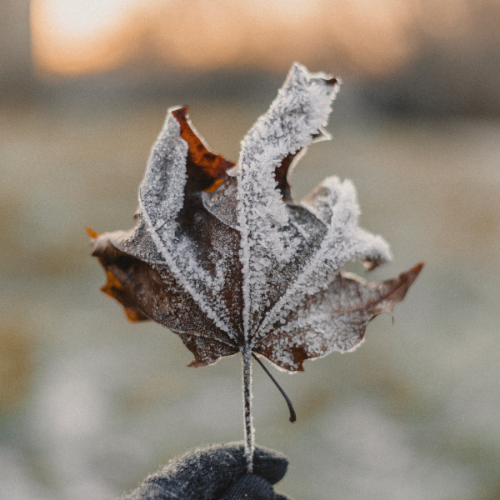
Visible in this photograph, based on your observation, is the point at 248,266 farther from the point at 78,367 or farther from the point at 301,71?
the point at 78,367

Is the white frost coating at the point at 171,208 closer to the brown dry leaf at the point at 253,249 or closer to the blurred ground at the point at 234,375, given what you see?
the brown dry leaf at the point at 253,249

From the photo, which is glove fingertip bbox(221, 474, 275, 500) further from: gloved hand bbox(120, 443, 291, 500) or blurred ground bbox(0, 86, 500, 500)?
blurred ground bbox(0, 86, 500, 500)

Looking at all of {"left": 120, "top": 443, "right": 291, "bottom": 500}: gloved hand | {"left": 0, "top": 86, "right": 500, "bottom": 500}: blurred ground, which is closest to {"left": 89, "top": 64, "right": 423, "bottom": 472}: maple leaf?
{"left": 120, "top": 443, "right": 291, "bottom": 500}: gloved hand

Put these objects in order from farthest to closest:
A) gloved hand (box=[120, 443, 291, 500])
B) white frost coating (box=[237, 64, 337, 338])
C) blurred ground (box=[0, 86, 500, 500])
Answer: blurred ground (box=[0, 86, 500, 500])
gloved hand (box=[120, 443, 291, 500])
white frost coating (box=[237, 64, 337, 338])

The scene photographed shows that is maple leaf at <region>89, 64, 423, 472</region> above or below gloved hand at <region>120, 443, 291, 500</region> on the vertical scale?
above

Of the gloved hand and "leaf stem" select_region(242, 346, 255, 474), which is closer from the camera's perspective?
"leaf stem" select_region(242, 346, 255, 474)

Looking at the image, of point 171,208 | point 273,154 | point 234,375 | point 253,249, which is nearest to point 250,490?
point 253,249

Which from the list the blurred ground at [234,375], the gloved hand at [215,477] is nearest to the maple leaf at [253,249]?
the gloved hand at [215,477]

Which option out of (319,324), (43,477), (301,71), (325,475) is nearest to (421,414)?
(325,475)
